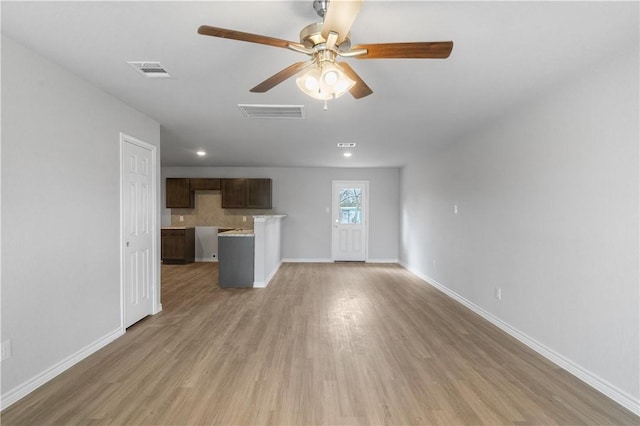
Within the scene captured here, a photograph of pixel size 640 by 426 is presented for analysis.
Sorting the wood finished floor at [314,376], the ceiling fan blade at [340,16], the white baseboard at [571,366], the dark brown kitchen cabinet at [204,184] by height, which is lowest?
the wood finished floor at [314,376]

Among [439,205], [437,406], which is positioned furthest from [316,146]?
[437,406]

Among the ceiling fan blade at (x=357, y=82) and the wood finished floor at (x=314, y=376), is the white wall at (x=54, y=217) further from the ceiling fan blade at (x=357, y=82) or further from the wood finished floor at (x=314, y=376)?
the ceiling fan blade at (x=357, y=82)

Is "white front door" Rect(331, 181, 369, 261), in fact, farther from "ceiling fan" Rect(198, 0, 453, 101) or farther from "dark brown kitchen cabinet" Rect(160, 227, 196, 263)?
"ceiling fan" Rect(198, 0, 453, 101)

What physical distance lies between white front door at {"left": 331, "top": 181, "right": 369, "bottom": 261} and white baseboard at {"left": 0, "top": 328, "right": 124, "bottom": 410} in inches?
204

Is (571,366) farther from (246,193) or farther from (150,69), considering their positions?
(246,193)

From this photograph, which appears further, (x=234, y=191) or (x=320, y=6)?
(x=234, y=191)

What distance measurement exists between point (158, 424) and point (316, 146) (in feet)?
13.5

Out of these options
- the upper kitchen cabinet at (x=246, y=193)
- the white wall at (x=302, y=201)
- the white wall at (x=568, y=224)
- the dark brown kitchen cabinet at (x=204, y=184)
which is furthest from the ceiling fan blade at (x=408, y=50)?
the dark brown kitchen cabinet at (x=204, y=184)

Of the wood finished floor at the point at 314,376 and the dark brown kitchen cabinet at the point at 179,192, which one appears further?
the dark brown kitchen cabinet at the point at 179,192

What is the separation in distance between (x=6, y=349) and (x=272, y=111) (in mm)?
2819

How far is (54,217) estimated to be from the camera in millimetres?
2393

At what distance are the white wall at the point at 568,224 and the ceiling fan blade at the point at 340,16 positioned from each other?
6.48ft

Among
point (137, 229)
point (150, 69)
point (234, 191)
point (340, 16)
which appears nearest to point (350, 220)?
point (234, 191)

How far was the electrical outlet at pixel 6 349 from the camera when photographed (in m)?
2.01
